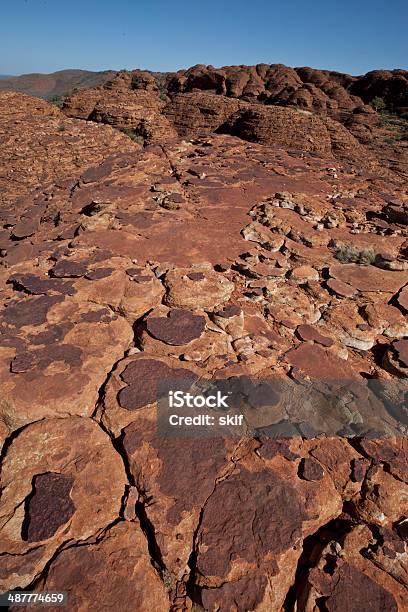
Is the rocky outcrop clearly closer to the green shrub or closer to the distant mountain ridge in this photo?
the green shrub

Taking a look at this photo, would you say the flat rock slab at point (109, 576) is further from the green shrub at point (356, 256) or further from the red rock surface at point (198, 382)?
the green shrub at point (356, 256)

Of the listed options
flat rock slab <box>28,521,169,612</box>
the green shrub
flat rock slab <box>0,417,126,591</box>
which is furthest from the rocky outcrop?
flat rock slab <box>28,521,169,612</box>

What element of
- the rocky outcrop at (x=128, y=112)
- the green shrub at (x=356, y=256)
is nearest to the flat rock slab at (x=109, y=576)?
the green shrub at (x=356, y=256)

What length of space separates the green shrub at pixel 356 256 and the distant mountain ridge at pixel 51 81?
77.4m

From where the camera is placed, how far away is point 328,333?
2.94 m

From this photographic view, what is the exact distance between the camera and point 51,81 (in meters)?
72.6

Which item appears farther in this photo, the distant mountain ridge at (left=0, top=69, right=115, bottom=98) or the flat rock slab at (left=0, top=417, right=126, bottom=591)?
the distant mountain ridge at (left=0, top=69, right=115, bottom=98)

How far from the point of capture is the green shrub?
13.0 ft

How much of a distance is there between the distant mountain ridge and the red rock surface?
7704 cm

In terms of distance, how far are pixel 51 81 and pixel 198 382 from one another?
296ft

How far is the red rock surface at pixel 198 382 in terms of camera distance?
1.59 meters

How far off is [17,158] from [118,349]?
33.1 feet

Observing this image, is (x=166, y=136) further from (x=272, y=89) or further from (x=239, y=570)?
(x=272, y=89)

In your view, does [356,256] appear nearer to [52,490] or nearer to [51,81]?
[52,490]
